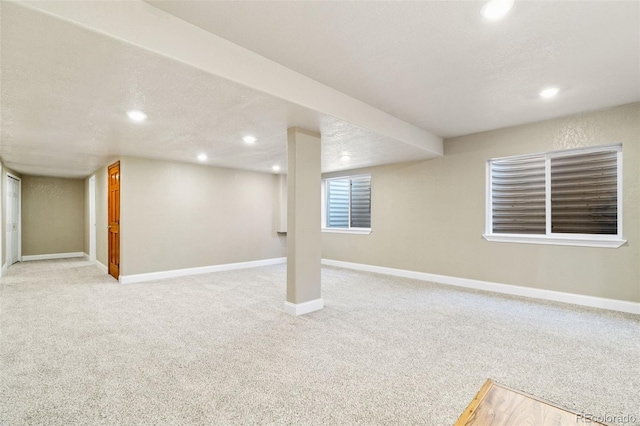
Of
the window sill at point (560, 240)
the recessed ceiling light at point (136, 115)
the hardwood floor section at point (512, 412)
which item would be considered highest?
the recessed ceiling light at point (136, 115)

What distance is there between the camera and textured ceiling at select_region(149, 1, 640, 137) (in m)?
1.95

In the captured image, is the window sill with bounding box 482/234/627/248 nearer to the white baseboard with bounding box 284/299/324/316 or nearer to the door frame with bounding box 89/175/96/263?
the white baseboard with bounding box 284/299/324/316

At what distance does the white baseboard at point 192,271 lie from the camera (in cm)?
520

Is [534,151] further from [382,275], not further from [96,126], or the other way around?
[96,126]

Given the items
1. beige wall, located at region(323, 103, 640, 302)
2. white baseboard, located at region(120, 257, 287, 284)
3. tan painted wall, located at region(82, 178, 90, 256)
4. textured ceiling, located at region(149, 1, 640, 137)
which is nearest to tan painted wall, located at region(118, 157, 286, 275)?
white baseboard, located at region(120, 257, 287, 284)

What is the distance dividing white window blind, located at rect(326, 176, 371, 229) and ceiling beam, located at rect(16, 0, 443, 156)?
3.43 meters

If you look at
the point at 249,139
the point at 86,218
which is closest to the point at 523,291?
the point at 249,139

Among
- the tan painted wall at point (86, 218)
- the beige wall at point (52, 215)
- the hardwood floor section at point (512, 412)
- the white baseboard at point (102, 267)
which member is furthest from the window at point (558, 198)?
the beige wall at point (52, 215)

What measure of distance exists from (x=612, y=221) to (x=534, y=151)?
1249 millimetres

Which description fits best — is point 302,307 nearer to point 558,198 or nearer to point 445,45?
point 445,45

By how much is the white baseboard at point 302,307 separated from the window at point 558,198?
9.51 ft

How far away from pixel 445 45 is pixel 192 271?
556cm

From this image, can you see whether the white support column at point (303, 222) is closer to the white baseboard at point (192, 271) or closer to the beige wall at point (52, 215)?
the white baseboard at point (192, 271)

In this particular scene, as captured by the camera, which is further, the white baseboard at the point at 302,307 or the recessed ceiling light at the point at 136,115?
the white baseboard at the point at 302,307
